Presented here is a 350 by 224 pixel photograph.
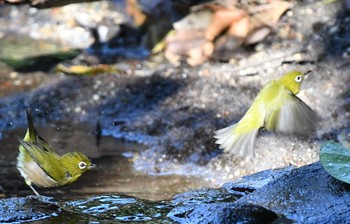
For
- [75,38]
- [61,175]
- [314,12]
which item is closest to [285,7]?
[314,12]

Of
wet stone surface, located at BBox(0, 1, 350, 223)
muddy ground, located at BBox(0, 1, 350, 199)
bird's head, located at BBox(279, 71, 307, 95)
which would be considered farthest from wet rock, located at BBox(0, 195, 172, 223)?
muddy ground, located at BBox(0, 1, 350, 199)

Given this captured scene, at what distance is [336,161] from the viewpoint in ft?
10.2

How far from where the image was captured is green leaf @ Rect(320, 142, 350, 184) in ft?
10.0

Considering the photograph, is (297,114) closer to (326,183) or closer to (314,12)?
(326,183)

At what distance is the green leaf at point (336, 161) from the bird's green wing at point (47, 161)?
1560 mm

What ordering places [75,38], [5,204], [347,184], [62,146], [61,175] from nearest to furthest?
[347,184], [5,204], [61,175], [62,146], [75,38]

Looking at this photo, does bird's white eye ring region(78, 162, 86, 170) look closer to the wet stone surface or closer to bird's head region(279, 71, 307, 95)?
the wet stone surface

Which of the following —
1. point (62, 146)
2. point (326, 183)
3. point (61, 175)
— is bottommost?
point (62, 146)

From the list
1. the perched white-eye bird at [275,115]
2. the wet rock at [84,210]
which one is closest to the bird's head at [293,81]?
the perched white-eye bird at [275,115]

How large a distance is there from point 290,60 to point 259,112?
7.15ft

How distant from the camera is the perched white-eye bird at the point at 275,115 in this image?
4324mm

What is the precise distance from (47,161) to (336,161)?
1687mm

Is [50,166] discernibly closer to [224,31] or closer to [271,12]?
[224,31]

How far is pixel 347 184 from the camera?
3141 millimetres
